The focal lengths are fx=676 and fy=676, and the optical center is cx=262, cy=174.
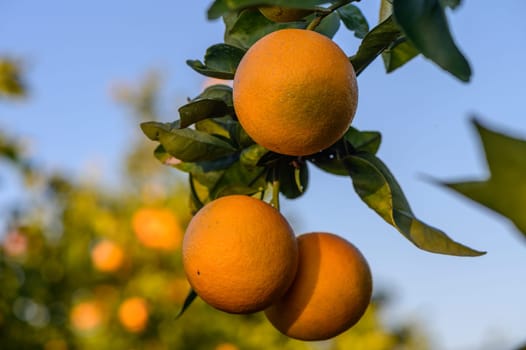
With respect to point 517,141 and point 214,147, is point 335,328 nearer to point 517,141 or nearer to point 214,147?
point 214,147

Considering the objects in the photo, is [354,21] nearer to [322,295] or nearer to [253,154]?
[253,154]

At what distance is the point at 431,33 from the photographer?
0.45 meters

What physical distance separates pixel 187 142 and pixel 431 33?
34 centimetres

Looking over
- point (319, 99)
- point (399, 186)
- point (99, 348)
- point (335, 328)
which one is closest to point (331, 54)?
point (319, 99)

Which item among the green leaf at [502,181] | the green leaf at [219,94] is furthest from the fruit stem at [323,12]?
the green leaf at [502,181]

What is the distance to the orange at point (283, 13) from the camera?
620mm

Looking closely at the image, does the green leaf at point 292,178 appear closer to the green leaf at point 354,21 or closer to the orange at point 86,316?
the green leaf at point 354,21

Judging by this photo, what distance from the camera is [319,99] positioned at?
590mm

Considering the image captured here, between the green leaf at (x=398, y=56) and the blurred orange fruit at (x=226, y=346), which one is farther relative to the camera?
the blurred orange fruit at (x=226, y=346)

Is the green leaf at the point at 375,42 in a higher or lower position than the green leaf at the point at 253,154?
higher

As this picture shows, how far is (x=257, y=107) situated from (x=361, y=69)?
133mm

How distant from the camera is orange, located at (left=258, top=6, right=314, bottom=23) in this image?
620 millimetres

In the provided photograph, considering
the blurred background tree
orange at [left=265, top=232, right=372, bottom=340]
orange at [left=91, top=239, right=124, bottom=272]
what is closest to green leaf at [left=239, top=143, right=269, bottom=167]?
orange at [left=265, top=232, right=372, bottom=340]

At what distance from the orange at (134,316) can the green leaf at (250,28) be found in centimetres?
220
